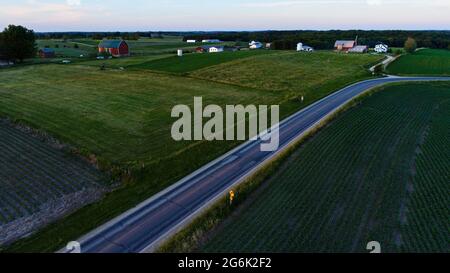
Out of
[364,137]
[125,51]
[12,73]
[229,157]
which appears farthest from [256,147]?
[125,51]

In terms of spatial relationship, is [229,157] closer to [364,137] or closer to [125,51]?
[364,137]

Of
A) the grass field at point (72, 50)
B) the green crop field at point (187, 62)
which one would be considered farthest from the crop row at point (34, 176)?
the grass field at point (72, 50)

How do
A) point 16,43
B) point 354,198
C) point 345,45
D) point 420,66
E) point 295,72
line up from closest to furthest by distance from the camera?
point 354,198 → point 295,72 → point 420,66 → point 16,43 → point 345,45

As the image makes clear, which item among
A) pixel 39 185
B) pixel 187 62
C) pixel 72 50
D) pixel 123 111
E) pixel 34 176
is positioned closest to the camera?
pixel 39 185

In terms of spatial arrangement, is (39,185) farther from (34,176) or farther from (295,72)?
(295,72)

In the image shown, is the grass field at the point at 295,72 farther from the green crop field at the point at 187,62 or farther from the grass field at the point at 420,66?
the grass field at the point at 420,66

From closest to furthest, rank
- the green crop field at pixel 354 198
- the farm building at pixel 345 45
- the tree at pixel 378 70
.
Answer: the green crop field at pixel 354 198, the tree at pixel 378 70, the farm building at pixel 345 45
